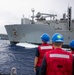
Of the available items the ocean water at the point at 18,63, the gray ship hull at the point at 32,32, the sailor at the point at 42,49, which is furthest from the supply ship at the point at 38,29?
the sailor at the point at 42,49

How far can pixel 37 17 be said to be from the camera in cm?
5000

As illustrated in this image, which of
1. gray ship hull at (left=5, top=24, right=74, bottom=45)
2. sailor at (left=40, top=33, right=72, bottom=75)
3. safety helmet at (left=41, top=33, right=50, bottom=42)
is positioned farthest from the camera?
gray ship hull at (left=5, top=24, right=74, bottom=45)

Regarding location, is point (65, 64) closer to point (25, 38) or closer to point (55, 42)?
point (55, 42)

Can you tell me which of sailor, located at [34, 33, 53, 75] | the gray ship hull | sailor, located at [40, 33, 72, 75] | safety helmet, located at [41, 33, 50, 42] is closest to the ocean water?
sailor, located at [34, 33, 53, 75]

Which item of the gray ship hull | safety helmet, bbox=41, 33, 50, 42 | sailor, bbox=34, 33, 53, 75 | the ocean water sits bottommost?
the ocean water

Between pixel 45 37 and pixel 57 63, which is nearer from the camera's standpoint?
pixel 57 63

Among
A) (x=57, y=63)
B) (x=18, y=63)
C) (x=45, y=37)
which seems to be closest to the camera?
(x=57, y=63)

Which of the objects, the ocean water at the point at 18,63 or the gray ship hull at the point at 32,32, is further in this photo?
the gray ship hull at the point at 32,32

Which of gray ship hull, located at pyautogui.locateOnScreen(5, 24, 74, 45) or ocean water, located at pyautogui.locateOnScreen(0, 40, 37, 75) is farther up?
gray ship hull, located at pyautogui.locateOnScreen(5, 24, 74, 45)

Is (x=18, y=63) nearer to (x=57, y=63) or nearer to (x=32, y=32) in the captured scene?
(x=57, y=63)

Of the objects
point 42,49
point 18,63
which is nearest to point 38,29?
point 18,63

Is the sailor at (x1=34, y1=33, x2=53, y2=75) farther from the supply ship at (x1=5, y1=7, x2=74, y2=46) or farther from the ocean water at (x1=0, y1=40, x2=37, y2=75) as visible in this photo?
the supply ship at (x1=5, y1=7, x2=74, y2=46)

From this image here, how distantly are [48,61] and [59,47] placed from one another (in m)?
0.30

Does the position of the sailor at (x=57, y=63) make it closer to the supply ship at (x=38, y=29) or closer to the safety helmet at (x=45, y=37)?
the safety helmet at (x=45, y=37)
